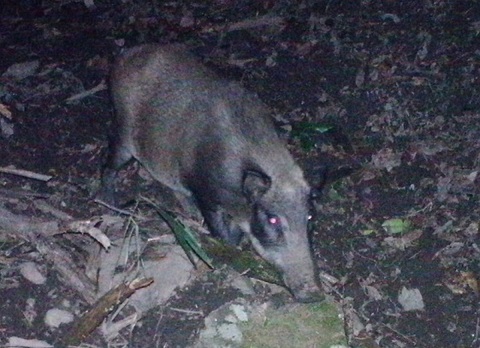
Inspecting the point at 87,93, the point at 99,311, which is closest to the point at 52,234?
the point at 99,311

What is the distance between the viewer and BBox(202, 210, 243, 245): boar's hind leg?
23.3ft

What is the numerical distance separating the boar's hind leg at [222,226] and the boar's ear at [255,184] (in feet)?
1.72

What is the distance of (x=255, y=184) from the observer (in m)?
6.57

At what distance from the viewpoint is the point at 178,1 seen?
35.5ft

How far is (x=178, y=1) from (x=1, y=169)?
4.46 metres

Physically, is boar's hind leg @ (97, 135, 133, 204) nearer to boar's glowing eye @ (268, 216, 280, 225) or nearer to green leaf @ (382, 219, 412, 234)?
boar's glowing eye @ (268, 216, 280, 225)

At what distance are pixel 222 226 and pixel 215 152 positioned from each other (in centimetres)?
61

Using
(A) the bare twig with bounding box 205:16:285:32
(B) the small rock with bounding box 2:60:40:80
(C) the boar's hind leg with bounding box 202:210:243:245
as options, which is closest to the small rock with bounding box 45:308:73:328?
(C) the boar's hind leg with bounding box 202:210:243:245

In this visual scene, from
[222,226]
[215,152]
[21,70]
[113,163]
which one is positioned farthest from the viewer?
[21,70]

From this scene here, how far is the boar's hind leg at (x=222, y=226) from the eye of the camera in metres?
7.09

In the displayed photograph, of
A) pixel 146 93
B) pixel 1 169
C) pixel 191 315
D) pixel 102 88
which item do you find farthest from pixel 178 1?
pixel 191 315

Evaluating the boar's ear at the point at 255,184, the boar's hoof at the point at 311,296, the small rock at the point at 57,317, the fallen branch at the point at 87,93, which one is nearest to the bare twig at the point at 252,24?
the fallen branch at the point at 87,93

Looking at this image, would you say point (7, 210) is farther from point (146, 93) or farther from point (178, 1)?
point (178, 1)

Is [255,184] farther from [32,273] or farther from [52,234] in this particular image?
[32,273]
